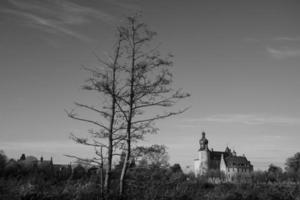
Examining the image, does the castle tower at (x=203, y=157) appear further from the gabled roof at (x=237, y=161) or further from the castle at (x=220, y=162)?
the gabled roof at (x=237, y=161)

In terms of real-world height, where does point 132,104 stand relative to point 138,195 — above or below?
above

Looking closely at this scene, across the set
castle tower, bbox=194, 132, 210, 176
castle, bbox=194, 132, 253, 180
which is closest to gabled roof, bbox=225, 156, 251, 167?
castle, bbox=194, 132, 253, 180

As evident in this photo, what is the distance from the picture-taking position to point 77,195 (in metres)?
12.9

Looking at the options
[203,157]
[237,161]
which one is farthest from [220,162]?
[203,157]

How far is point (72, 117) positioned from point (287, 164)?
9844 centimetres

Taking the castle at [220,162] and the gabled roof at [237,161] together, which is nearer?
the castle at [220,162]

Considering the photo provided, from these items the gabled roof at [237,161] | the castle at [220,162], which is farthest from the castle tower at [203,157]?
the gabled roof at [237,161]

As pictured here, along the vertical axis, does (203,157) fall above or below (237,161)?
above

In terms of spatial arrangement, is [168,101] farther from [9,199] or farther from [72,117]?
[9,199]

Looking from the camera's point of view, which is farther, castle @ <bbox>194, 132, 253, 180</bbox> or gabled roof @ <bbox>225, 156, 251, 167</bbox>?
gabled roof @ <bbox>225, 156, 251, 167</bbox>

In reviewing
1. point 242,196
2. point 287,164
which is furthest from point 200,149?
point 242,196

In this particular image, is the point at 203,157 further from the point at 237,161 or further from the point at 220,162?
the point at 237,161

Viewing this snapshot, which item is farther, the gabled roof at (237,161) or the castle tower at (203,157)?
the gabled roof at (237,161)

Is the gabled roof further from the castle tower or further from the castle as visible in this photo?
the castle tower
